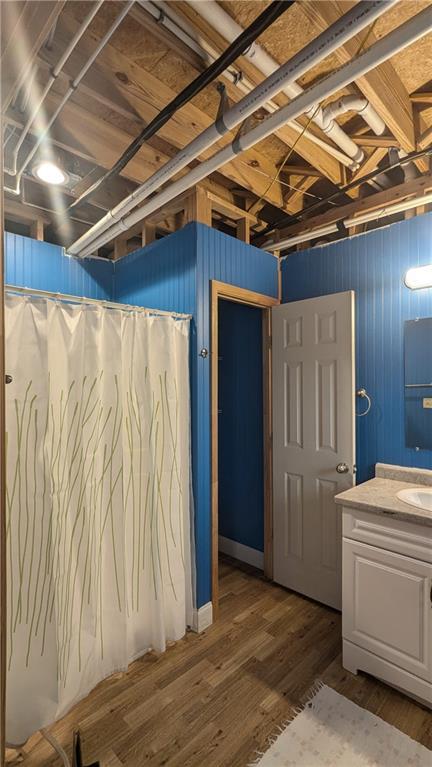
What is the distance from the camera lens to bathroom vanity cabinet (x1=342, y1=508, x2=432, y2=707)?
1607mm

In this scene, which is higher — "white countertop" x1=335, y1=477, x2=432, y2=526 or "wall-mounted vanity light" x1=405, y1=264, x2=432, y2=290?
"wall-mounted vanity light" x1=405, y1=264, x2=432, y2=290

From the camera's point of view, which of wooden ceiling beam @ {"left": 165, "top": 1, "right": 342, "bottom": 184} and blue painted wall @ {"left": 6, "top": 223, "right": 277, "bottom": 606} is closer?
wooden ceiling beam @ {"left": 165, "top": 1, "right": 342, "bottom": 184}

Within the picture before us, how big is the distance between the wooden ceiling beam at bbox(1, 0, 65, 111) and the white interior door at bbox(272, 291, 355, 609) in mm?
1870

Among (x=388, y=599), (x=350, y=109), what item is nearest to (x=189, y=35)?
(x=350, y=109)

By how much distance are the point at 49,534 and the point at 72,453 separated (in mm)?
350

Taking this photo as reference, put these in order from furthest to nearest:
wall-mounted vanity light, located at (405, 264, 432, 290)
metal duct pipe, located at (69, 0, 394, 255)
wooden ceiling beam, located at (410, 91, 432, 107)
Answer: wall-mounted vanity light, located at (405, 264, 432, 290)
wooden ceiling beam, located at (410, 91, 432, 107)
metal duct pipe, located at (69, 0, 394, 255)

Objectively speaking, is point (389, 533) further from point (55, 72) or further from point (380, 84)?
point (55, 72)

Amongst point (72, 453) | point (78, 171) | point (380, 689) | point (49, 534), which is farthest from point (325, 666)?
point (78, 171)

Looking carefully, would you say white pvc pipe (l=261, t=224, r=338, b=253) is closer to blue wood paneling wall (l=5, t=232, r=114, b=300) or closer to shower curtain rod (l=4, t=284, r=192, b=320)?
shower curtain rod (l=4, t=284, r=192, b=320)

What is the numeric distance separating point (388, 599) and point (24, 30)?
261cm

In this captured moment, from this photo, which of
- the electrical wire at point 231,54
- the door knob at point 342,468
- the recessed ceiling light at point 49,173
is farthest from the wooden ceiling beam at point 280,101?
the door knob at point 342,468

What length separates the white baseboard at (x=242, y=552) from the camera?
9.47 feet

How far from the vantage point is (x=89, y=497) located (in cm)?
168

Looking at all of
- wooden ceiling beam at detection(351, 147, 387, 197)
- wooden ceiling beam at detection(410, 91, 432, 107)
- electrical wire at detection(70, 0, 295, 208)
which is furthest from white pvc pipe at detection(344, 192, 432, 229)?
electrical wire at detection(70, 0, 295, 208)
